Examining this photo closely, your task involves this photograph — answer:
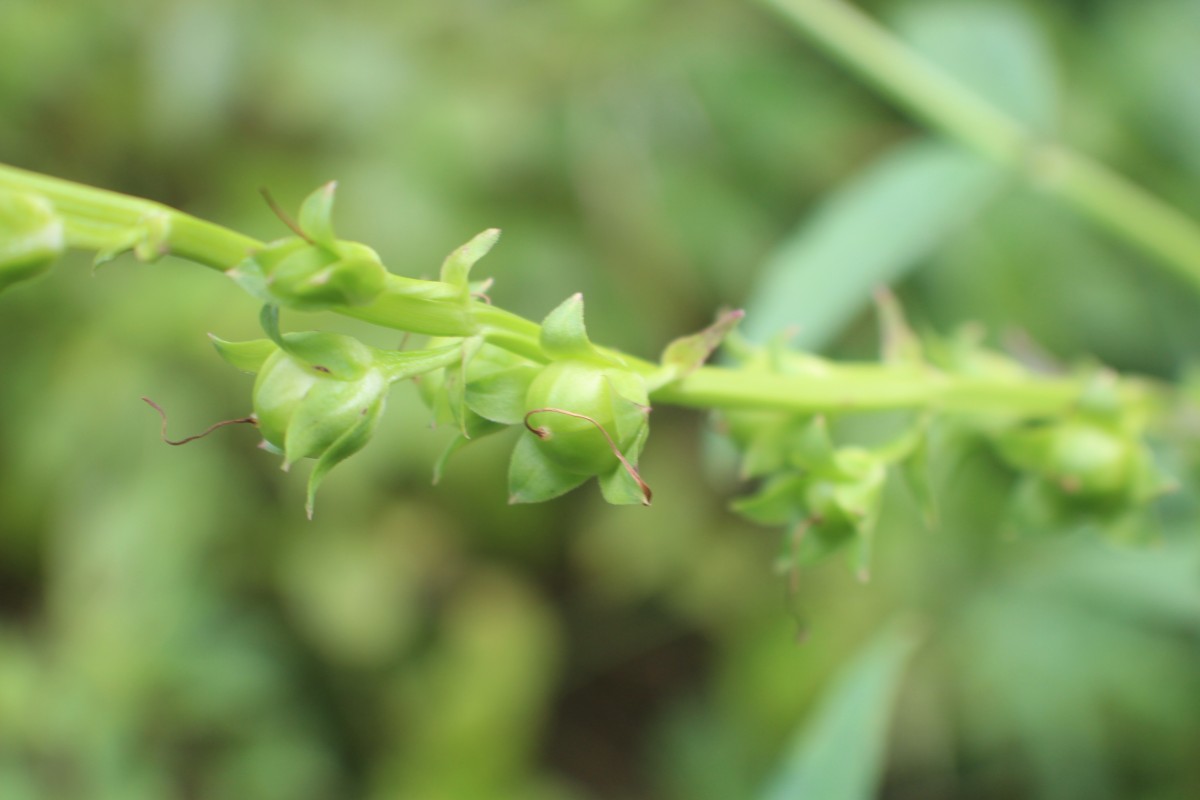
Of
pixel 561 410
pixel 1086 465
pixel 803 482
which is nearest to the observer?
pixel 561 410

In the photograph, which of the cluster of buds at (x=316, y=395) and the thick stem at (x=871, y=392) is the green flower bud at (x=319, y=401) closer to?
the cluster of buds at (x=316, y=395)

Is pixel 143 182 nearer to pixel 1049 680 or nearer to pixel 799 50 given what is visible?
pixel 799 50

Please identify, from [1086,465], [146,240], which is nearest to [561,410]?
[146,240]

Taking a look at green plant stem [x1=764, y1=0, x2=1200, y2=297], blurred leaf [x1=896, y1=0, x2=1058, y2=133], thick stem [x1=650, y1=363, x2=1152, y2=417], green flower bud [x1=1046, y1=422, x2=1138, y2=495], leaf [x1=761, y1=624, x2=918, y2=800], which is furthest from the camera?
blurred leaf [x1=896, y1=0, x2=1058, y2=133]

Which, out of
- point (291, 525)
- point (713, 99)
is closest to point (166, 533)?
point (291, 525)

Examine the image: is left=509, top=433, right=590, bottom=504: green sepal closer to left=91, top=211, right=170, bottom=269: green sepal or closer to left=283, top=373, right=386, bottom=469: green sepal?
left=283, top=373, right=386, bottom=469: green sepal

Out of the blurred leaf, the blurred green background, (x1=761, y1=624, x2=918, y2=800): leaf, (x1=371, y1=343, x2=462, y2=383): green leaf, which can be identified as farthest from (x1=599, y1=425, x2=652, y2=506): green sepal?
the blurred green background

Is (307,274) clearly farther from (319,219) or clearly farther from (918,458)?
(918,458)
